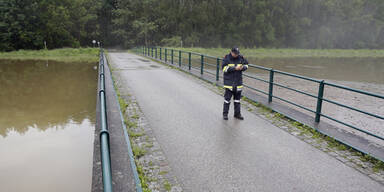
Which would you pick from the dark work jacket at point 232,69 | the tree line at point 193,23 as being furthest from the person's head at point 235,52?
the tree line at point 193,23

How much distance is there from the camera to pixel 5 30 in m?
56.8

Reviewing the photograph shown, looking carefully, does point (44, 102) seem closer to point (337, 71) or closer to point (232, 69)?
point (232, 69)

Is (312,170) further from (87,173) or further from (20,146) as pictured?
(20,146)

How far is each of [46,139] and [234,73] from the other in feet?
16.2

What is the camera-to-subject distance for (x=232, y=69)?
686cm

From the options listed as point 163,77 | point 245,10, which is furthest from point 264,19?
point 163,77

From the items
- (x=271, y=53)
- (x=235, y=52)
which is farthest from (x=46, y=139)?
(x=271, y=53)

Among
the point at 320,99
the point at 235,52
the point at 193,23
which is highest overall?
the point at 193,23

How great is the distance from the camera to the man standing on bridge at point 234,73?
6867 millimetres

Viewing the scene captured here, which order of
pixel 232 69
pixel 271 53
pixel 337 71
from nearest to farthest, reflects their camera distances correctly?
pixel 232 69, pixel 337 71, pixel 271 53

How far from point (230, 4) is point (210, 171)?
71864mm

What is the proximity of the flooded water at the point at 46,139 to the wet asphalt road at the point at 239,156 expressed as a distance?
171 centimetres

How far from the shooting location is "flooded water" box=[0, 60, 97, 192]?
5352 millimetres

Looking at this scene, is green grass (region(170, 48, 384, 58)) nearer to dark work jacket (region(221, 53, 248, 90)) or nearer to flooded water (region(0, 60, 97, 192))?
flooded water (region(0, 60, 97, 192))
